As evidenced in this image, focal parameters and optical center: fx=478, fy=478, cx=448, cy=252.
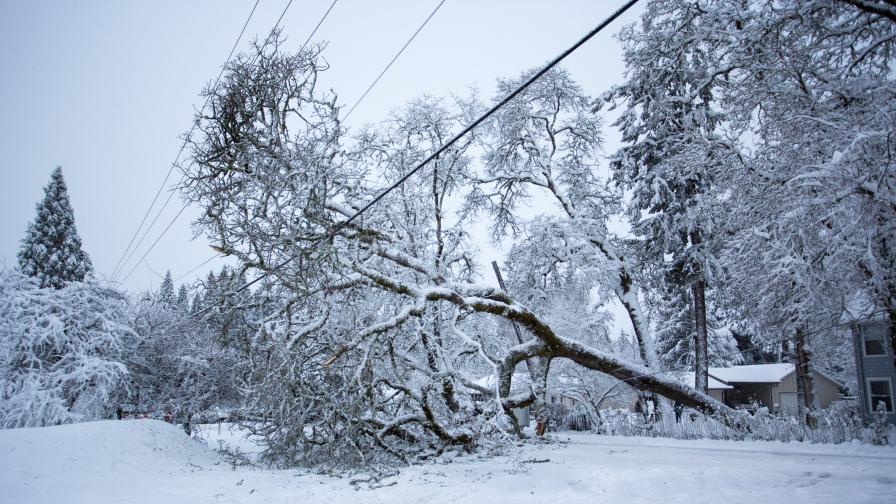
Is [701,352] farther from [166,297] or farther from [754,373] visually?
[166,297]

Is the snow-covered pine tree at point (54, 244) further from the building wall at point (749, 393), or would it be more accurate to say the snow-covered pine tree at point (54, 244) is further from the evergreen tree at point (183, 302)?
the building wall at point (749, 393)

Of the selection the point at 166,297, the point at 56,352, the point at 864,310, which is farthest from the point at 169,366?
the point at 864,310

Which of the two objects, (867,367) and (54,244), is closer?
(867,367)

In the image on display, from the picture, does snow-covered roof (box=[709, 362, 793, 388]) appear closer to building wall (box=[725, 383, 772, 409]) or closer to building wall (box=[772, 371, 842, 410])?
building wall (box=[772, 371, 842, 410])

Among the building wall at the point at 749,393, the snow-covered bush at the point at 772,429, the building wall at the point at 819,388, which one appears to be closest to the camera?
the snow-covered bush at the point at 772,429

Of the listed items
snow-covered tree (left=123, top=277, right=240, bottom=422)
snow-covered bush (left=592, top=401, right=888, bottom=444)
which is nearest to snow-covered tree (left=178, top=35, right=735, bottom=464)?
snow-covered bush (left=592, top=401, right=888, bottom=444)

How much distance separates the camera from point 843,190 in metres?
7.16

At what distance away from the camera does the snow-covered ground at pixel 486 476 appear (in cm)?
578

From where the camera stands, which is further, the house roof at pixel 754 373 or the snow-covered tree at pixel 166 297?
the house roof at pixel 754 373

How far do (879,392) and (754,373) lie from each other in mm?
17484

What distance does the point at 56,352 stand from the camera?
16.6 meters

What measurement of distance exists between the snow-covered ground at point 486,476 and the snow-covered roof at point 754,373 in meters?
28.0

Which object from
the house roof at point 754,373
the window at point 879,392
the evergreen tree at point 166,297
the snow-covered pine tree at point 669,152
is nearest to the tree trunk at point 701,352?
the snow-covered pine tree at point 669,152

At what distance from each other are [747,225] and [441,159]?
9476 millimetres
